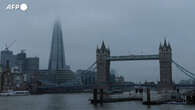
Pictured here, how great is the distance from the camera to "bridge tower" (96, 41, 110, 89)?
15412cm

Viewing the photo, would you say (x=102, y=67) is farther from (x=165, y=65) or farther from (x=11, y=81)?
(x=11, y=81)

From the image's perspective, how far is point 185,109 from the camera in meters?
61.3

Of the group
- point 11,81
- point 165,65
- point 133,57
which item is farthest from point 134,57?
point 11,81

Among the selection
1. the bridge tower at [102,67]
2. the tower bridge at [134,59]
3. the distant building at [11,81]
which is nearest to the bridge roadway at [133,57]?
the tower bridge at [134,59]

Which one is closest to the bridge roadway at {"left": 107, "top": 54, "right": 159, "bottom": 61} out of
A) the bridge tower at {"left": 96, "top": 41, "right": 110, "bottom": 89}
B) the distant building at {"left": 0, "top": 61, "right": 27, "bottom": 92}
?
the bridge tower at {"left": 96, "top": 41, "right": 110, "bottom": 89}

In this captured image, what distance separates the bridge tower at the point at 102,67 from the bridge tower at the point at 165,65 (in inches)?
939

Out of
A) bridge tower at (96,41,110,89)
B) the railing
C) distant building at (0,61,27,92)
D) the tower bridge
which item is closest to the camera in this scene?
the tower bridge

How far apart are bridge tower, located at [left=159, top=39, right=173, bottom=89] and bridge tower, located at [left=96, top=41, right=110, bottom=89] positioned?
23841mm

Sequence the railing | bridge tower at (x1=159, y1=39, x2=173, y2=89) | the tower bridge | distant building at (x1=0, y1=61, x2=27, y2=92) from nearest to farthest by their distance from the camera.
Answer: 1. bridge tower at (x1=159, y1=39, x2=173, y2=89)
2. the tower bridge
3. the railing
4. distant building at (x1=0, y1=61, x2=27, y2=92)

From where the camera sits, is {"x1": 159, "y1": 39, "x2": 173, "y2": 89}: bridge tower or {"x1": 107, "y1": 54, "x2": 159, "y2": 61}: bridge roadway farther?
{"x1": 107, "y1": 54, "x2": 159, "y2": 61}: bridge roadway

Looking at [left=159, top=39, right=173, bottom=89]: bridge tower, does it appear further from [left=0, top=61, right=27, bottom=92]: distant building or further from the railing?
[left=0, top=61, right=27, bottom=92]: distant building

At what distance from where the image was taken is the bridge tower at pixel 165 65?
459 ft

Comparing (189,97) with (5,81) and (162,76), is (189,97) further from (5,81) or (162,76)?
(5,81)

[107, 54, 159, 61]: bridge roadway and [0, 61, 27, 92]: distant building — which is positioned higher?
[107, 54, 159, 61]: bridge roadway
